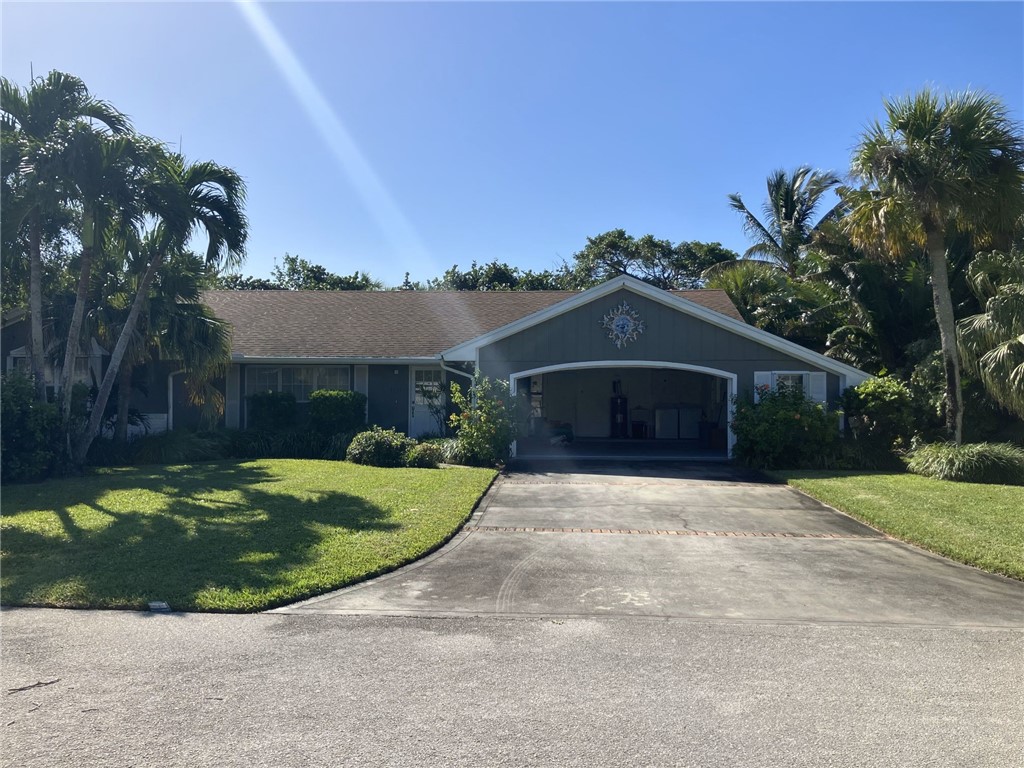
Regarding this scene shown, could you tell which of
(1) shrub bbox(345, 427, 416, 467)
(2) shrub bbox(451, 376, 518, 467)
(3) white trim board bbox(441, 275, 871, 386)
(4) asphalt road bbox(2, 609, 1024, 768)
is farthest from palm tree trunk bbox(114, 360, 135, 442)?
(4) asphalt road bbox(2, 609, 1024, 768)

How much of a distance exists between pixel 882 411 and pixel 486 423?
27.7 feet

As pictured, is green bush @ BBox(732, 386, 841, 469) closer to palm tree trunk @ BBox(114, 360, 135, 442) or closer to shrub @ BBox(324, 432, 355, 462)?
shrub @ BBox(324, 432, 355, 462)

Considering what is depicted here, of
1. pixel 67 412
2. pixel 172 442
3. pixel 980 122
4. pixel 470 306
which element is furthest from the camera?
pixel 470 306

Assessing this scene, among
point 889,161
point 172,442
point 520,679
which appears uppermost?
point 889,161

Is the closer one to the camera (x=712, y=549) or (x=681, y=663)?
(x=681, y=663)

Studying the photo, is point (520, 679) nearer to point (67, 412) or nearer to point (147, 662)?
point (147, 662)

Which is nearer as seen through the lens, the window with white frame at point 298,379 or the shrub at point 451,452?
the shrub at point 451,452

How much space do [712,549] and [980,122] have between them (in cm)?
1139

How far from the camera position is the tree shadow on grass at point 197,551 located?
6.91 meters

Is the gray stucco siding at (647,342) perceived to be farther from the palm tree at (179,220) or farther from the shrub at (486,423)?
the palm tree at (179,220)

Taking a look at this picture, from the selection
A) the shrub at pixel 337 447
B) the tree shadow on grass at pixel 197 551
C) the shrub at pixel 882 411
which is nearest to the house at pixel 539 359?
the shrub at pixel 882 411

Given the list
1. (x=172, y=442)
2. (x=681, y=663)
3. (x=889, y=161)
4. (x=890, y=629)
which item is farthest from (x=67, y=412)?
(x=889, y=161)

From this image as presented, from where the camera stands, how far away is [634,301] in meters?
17.9

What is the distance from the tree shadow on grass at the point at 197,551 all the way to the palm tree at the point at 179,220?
9.74 ft
